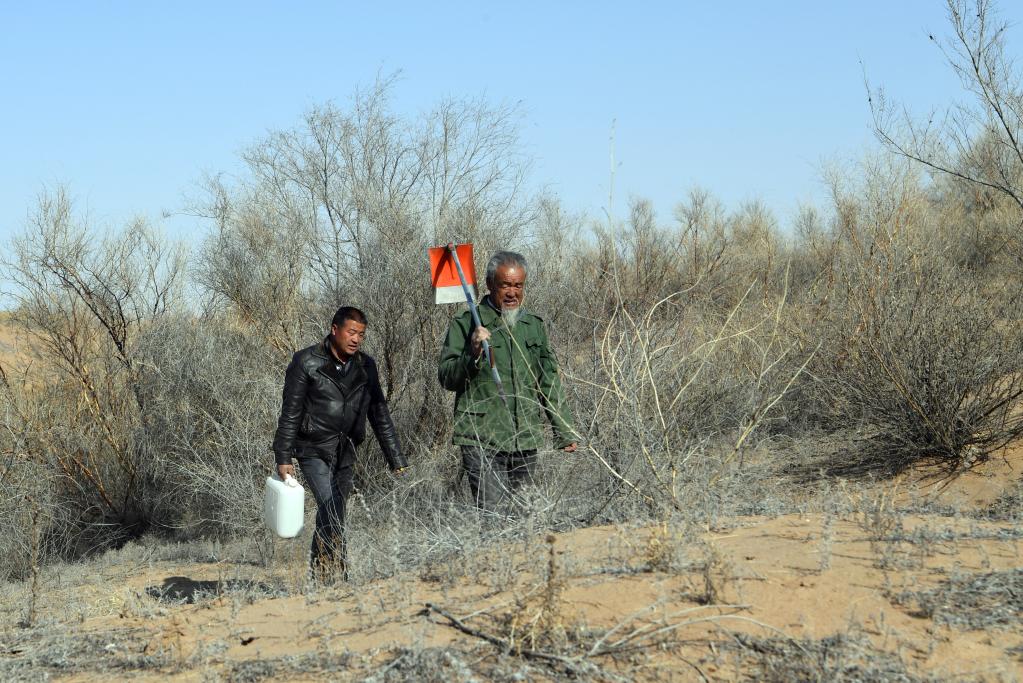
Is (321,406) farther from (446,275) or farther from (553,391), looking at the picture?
(553,391)

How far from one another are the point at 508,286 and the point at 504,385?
1.75 ft

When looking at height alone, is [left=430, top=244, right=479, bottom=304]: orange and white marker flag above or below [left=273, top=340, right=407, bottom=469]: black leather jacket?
above

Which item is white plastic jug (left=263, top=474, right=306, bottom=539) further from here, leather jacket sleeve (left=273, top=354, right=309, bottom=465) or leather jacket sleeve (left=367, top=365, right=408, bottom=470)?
leather jacket sleeve (left=367, top=365, right=408, bottom=470)

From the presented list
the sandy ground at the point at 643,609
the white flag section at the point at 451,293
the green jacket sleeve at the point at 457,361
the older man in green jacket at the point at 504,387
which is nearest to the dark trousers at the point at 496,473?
the older man in green jacket at the point at 504,387

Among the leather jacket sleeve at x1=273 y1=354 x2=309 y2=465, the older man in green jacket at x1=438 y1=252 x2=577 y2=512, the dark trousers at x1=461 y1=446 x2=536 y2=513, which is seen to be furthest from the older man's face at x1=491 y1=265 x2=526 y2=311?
the leather jacket sleeve at x1=273 y1=354 x2=309 y2=465

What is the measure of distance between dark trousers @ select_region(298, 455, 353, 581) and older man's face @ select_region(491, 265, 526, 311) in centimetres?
132

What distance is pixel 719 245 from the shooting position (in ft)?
73.9

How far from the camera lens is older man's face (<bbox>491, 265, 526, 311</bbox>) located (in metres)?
5.57

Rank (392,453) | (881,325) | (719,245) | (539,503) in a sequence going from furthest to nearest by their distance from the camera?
(719,245), (881,325), (392,453), (539,503)

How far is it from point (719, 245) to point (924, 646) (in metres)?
19.7

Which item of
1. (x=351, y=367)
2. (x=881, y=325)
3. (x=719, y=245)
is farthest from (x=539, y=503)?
(x=719, y=245)

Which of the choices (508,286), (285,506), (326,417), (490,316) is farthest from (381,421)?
(508,286)

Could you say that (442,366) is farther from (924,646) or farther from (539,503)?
(924,646)

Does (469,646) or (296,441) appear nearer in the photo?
(469,646)
